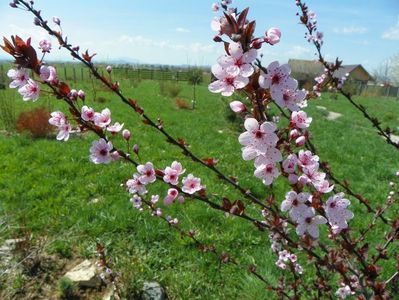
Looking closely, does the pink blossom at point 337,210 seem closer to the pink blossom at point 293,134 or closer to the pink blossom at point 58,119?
the pink blossom at point 293,134

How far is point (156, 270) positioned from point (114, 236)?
2.59 feet

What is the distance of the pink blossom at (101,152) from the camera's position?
1577 mm

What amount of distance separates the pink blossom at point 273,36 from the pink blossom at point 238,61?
0.41 ft

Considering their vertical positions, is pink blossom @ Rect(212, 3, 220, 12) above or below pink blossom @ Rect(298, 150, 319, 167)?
above

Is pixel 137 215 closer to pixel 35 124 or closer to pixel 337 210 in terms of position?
pixel 337 210

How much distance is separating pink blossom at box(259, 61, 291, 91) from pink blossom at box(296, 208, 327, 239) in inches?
20.3

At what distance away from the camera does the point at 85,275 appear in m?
3.24

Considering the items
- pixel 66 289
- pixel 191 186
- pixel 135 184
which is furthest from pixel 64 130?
pixel 66 289

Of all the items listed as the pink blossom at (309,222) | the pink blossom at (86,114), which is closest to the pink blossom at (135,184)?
the pink blossom at (86,114)

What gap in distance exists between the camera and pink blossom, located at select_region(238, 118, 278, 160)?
1.19 m

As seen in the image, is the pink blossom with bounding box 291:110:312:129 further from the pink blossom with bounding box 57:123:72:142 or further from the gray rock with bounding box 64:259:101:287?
the gray rock with bounding box 64:259:101:287

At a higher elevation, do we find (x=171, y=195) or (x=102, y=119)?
(x=102, y=119)

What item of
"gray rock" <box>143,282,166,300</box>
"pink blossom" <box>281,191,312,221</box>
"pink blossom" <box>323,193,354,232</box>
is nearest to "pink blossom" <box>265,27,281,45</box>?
"pink blossom" <box>281,191,312,221</box>

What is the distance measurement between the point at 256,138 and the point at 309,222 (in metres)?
0.45
